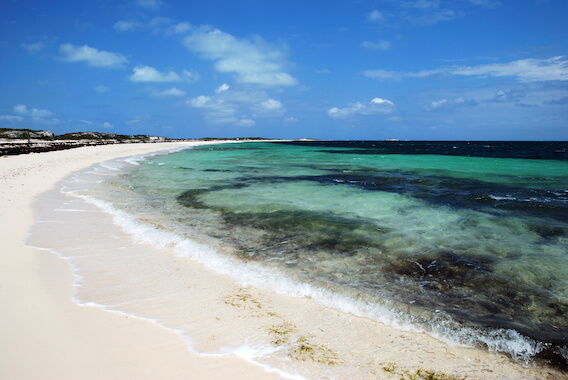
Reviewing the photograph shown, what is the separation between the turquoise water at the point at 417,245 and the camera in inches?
163

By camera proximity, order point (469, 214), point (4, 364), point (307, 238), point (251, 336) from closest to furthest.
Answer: point (4, 364) < point (251, 336) < point (307, 238) < point (469, 214)

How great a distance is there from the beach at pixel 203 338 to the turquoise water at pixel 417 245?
60 cm

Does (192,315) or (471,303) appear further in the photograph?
(471,303)

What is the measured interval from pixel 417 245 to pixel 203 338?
5032 millimetres

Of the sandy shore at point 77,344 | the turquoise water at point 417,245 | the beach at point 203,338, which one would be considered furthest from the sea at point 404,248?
the sandy shore at point 77,344

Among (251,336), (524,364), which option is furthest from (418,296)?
(251,336)

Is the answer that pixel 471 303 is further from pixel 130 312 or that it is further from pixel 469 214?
pixel 469 214

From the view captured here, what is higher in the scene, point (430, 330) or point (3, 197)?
point (3, 197)

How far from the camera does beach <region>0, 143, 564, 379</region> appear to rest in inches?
114

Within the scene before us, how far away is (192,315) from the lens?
3.80 m

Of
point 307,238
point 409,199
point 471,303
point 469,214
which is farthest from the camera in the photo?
point 409,199

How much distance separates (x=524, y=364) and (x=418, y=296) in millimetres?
1502

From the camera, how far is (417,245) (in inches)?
267

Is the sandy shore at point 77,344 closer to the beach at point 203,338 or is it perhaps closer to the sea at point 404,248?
the beach at point 203,338
